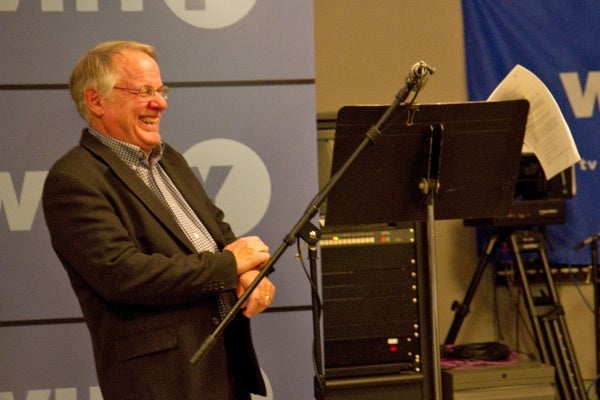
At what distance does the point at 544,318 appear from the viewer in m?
4.49

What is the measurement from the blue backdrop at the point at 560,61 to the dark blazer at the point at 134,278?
9.77 ft

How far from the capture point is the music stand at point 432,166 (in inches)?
99.3

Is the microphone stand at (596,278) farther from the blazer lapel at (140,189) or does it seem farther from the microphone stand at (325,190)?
the blazer lapel at (140,189)

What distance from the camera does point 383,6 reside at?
4.95m

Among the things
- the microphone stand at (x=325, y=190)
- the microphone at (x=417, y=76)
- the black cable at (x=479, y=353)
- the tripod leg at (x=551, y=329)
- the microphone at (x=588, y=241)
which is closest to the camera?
the microphone stand at (x=325, y=190)

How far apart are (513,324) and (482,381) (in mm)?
1241

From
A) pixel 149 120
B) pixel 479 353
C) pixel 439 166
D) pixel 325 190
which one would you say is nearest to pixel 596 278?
pixel 479 353

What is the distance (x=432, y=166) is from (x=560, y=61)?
8.73 feet

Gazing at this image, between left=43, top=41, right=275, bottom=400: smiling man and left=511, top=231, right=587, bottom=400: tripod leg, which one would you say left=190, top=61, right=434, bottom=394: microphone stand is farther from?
left=511, top=231, right=587, bottom=400: tripod leg

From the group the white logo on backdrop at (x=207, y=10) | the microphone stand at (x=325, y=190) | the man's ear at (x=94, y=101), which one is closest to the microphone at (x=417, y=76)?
the microphone stand at (x=325, y=190)

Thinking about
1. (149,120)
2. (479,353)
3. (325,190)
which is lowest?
(479,353)

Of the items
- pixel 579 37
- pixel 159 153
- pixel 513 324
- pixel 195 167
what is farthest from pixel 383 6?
pixel 159 153

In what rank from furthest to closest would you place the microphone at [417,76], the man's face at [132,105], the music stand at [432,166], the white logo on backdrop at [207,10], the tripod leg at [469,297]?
the tripod leg at [469,297] < the white logo on backdrop at [207,10] < the music stand at [432,166] < the man's face at [132,105] < the microphone at [417,76]

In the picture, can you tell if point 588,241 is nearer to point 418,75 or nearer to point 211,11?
point 211,11
